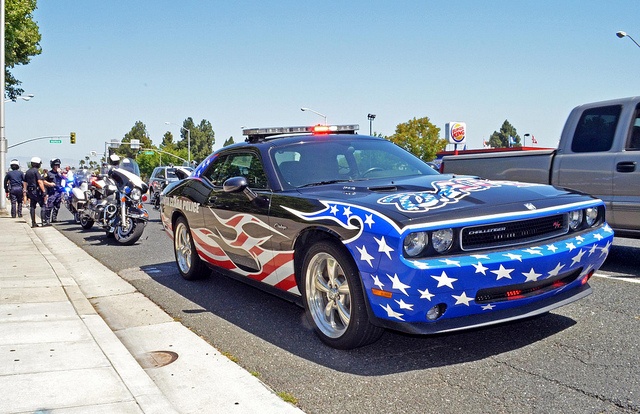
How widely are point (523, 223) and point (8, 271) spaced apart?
6.85 m

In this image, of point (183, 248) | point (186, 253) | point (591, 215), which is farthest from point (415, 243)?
point (183, 248)

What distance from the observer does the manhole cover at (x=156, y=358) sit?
4137 millimetres

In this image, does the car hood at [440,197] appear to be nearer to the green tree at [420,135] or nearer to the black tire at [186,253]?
the black tire at [186,253]

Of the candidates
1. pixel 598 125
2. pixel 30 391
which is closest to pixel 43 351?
pixel 30 391

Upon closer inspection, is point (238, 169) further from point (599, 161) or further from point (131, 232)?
point (131, 232)

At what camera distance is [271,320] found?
5.20 m

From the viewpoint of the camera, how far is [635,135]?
6.79m

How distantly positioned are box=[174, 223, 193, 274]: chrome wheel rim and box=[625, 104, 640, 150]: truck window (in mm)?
5220

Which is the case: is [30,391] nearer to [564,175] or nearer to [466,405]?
[466,405]

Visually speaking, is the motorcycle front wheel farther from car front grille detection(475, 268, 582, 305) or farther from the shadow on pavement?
car front grille detection(475, 268, 582, 305)

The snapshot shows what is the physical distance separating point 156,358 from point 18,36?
86.9 feet

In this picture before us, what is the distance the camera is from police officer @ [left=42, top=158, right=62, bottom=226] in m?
16.4

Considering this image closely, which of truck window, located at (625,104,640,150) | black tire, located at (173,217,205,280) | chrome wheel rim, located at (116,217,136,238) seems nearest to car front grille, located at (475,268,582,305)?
truck window, located at (625,104,640,150)

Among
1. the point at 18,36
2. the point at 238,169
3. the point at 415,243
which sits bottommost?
the point at 415,243
